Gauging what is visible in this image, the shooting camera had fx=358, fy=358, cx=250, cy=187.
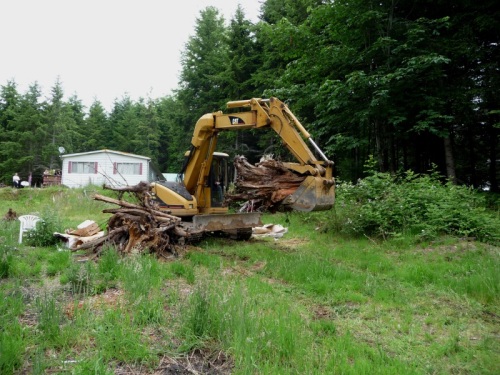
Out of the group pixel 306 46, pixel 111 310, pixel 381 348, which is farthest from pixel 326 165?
pixel 306 46

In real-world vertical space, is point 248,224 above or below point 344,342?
above

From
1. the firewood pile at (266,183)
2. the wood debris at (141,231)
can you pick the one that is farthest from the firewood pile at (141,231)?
the firewood pile at (266,183)

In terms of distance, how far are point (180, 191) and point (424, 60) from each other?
26.2 feet

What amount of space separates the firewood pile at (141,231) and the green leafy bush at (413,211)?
4.42 metres

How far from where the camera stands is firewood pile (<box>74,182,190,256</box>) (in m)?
7.00

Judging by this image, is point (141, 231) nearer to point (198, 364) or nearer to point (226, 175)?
point (226, 175)

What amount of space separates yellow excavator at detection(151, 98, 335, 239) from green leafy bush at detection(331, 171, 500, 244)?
6.80ft

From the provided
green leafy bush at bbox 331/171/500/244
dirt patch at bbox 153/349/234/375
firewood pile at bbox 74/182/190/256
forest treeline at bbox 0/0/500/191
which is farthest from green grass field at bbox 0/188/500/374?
forest treeline at bbox 0/0/500/191

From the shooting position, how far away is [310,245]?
28.8 feet

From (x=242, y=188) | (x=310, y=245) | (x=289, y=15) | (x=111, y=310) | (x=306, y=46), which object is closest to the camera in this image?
(x=111, y=310)

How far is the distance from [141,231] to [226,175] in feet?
12.4

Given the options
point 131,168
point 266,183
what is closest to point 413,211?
point 266,183

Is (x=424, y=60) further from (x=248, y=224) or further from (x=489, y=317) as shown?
(x=489, y=317)

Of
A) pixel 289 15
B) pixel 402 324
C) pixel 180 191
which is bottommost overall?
pixel 402 324
